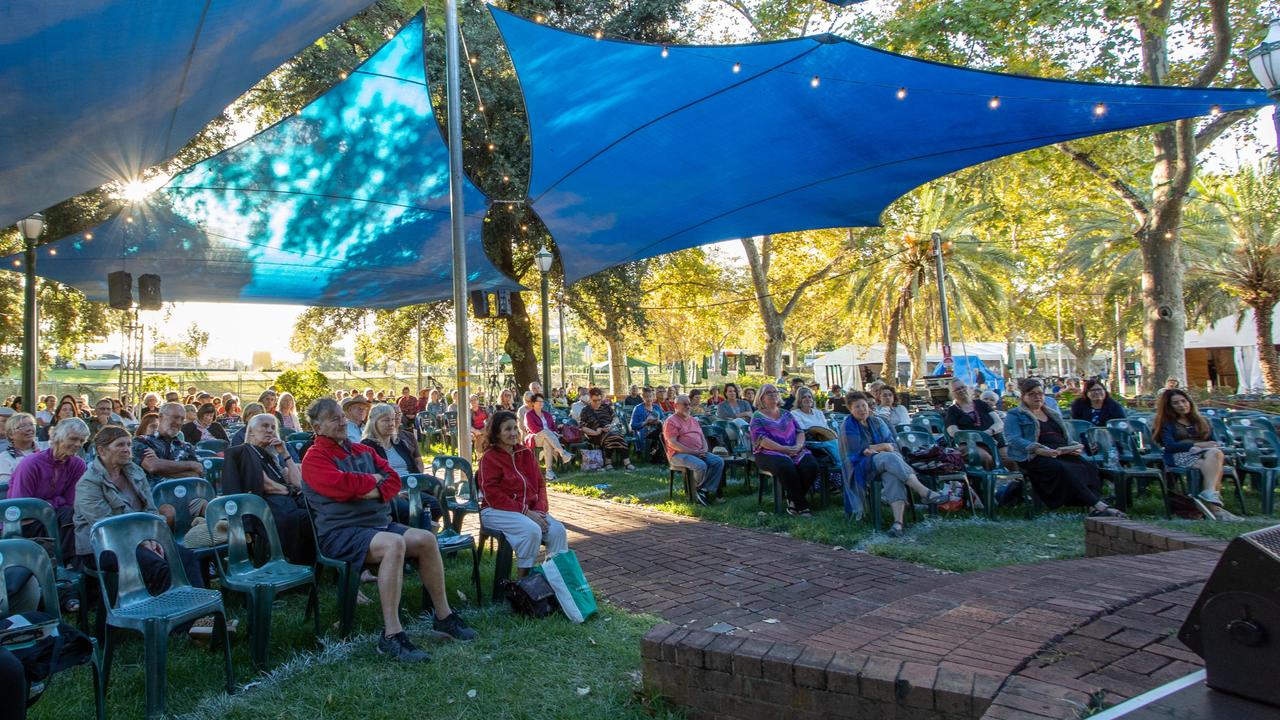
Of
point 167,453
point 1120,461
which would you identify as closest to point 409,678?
point 167,453

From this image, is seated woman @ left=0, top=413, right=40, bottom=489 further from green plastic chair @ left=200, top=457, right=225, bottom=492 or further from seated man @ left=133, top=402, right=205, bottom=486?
green plastic chair @ left=200, top=457, right=225, bottom=492

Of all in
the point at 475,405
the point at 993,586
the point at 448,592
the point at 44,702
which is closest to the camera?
the point at 44,702

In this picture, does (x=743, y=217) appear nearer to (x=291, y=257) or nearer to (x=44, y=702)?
(x=291, y=257)

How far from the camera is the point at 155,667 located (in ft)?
10.7

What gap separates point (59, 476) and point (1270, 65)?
29.4ft

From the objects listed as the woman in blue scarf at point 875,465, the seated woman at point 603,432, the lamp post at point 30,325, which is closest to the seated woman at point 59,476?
the woman in blue scarf at point 875,465

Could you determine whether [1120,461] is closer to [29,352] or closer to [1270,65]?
[1270,65]

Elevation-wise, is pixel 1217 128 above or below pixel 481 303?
above

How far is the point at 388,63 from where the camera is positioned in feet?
23.5

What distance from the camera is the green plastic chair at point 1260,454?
275 inches

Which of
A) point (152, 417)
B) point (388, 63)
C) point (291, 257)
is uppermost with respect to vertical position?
point (388, 63)

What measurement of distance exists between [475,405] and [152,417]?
6881 mm

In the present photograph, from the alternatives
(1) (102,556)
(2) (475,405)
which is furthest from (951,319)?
(1) (102,556)

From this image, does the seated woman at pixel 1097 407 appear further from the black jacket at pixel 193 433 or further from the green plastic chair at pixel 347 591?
the black jacket at pixel 193 433
